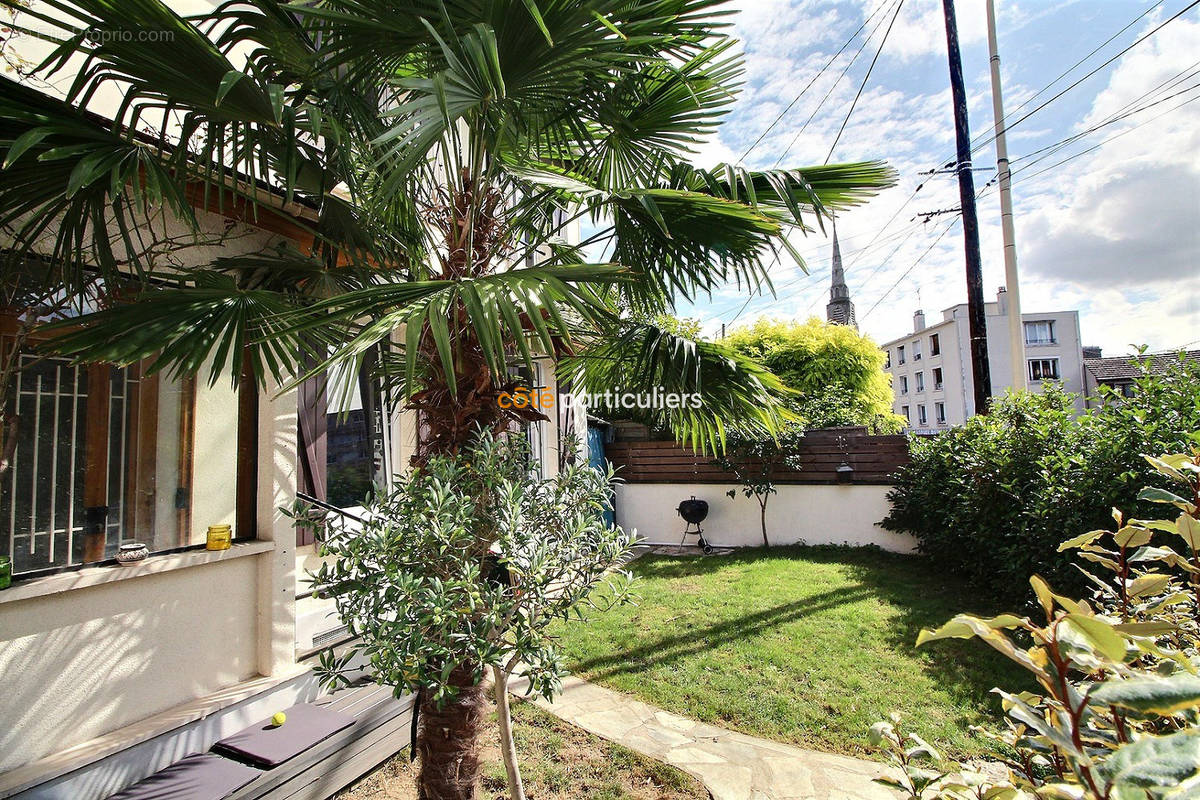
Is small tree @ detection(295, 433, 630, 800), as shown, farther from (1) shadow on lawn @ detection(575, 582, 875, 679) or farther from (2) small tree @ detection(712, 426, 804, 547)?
(2) small tree @ detection(712, 426, 804, 547)

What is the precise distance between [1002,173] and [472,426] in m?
8.19

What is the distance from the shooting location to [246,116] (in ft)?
7.66

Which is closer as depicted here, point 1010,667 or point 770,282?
point 770,282

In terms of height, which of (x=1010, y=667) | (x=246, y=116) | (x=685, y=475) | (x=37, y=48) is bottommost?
(x=1010, y=667)

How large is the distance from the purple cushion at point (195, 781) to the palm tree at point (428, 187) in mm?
A: 908

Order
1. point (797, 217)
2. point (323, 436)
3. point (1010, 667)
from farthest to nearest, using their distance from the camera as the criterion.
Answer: point (323, 436) < point (1010, 667) < point (797, 217)

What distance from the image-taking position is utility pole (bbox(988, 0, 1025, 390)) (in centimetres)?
689

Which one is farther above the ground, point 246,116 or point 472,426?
point 246,116

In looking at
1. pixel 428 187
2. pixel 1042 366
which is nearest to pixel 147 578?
pixel 428 187

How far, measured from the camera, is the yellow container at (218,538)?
3.27 m

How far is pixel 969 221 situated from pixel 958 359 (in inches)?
1414

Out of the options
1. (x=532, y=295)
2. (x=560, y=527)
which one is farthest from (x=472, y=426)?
(x=532, y=295)

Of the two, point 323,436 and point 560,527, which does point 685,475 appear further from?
point 560,527

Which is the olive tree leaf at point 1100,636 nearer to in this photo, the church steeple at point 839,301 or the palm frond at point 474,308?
the palm frond at point 474,308
